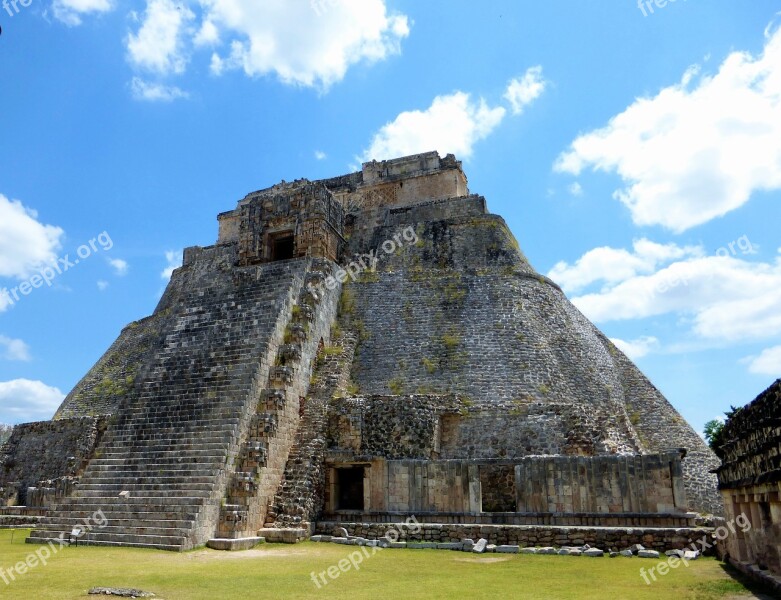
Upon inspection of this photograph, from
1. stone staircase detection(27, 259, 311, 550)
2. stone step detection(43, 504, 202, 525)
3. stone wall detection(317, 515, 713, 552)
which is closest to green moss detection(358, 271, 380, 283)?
stone staircase detection(27, 259, 311, 550)

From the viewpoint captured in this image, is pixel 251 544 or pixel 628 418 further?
pixel 628 418

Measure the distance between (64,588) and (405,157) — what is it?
25.2 meters

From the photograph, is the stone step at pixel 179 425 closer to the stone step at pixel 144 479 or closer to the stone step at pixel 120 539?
the stone step at pixel 144 479

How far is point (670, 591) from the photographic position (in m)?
8.16

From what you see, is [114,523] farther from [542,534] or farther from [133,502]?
[542,534]

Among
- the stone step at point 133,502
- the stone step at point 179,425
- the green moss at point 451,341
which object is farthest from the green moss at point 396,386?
the stone step at point 133,502

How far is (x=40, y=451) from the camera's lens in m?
21.9

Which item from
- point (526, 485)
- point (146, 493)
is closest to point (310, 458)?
point (146, 493)

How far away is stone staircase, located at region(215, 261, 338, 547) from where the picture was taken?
13656 mm

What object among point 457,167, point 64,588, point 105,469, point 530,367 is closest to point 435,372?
point 530,367

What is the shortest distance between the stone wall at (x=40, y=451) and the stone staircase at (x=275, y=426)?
7.75 m

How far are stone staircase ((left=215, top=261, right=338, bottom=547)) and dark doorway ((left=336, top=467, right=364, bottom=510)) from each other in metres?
1.89

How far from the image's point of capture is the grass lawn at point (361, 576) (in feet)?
26.5

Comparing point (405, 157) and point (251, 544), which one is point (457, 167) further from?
point (251, 544)
